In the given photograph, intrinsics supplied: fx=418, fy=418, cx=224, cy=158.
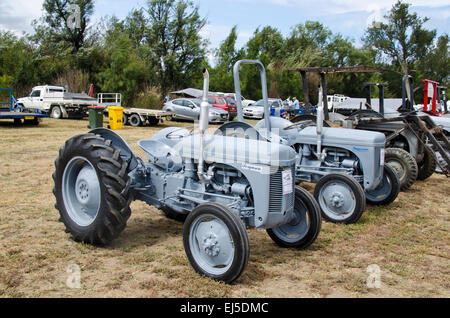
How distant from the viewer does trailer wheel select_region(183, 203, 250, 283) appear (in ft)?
11.4

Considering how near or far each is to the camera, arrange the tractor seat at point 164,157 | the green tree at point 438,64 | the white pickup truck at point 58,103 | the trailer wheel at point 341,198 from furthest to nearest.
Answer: the green tree at point 438,64, the white pickup truck at point 58,103, the trailer wheel at point 341,198, the tractor seat at point 164,157

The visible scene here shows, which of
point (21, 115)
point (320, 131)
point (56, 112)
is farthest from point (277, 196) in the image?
point (56, 112)

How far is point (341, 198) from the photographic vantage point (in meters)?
5.83

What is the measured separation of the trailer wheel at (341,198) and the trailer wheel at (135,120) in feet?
47.3

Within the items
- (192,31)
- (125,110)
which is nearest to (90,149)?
(125,110)

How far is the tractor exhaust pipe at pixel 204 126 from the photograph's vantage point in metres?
3.60

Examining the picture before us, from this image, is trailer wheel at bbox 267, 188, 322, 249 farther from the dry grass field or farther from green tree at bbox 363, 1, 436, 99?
green tree at bbox 363, 1, 436, 99

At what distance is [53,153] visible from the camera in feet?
35.2

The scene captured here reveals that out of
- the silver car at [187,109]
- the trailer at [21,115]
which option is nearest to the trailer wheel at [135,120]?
the silver car at [187,109]

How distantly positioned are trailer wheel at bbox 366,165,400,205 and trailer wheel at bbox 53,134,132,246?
4.30 metres

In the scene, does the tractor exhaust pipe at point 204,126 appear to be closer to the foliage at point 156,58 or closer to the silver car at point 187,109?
the silver car at point 187,109

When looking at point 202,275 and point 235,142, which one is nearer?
point 202,275
